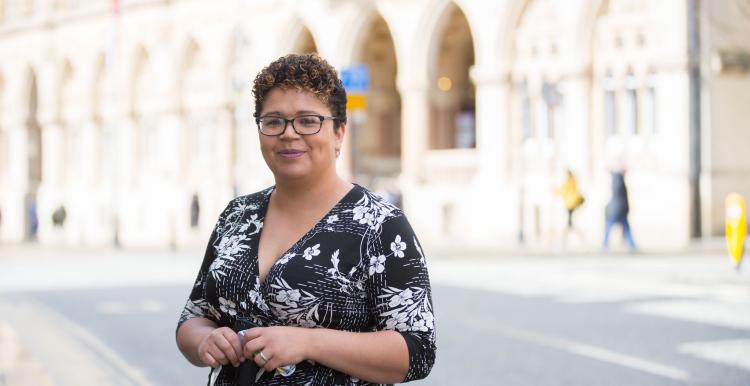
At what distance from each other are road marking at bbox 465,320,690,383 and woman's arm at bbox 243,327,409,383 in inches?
215

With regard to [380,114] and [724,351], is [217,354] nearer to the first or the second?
[724,351]

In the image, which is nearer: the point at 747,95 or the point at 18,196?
the point at 747,95

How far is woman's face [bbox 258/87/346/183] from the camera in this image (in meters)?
2.96

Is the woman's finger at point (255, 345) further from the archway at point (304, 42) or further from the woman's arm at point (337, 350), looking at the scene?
the archway at point (304, 42)

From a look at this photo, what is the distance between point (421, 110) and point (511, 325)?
19.3 metres

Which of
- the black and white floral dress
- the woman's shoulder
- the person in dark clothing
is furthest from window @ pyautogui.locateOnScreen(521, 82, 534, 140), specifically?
the black and white floral dress

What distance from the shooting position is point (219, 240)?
3.10 m

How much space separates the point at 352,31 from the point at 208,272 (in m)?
29.0

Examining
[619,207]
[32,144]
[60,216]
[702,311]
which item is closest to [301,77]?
[702,311]

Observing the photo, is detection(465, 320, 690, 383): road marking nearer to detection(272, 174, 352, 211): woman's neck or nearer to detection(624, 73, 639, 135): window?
detection(272, 174, 352, 211): woman's neck

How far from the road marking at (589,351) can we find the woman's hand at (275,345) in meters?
5.64

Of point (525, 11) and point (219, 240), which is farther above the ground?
point (525, 11)

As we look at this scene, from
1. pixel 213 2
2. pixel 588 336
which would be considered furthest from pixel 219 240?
pixel 213 2

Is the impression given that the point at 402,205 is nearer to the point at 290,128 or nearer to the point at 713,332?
the point at 713,332
